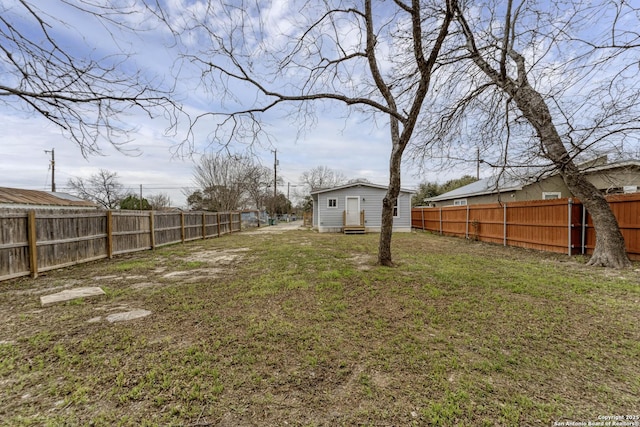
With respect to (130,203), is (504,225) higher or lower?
lower

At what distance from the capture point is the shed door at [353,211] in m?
15.9

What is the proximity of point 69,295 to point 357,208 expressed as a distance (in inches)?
532

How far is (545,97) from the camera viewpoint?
4.54 m

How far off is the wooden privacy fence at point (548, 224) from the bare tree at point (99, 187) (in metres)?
32.9

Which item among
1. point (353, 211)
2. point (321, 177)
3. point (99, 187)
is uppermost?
point (321, 177)

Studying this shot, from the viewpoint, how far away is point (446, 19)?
443 cm

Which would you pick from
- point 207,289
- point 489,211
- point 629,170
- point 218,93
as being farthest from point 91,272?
point 489,211

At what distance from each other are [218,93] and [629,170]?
28.8ft

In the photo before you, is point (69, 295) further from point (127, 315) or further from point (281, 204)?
point (281, 204)

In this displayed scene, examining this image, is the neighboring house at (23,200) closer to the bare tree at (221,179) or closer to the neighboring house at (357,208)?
the bare tree at (221,179)

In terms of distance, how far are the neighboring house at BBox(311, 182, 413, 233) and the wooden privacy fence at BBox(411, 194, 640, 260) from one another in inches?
157

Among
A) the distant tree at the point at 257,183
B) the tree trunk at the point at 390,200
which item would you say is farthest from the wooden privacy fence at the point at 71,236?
the distant tree at the point at 257,183

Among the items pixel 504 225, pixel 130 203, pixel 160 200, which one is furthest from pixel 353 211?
pixel 160 200

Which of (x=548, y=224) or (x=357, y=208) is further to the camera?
(x=357, y=208)
